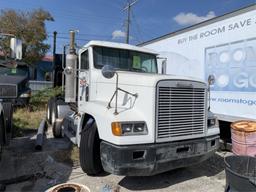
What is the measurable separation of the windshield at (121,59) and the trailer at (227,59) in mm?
1679

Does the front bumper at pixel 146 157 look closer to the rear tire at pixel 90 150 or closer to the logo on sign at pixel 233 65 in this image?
the rear tire at pixel 90 150

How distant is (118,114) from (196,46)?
3886mm

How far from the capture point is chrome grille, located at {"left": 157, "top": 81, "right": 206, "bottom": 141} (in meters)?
4.21

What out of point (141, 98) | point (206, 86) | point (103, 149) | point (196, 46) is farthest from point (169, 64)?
point (103, 149)

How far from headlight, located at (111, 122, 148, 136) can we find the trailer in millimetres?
2726

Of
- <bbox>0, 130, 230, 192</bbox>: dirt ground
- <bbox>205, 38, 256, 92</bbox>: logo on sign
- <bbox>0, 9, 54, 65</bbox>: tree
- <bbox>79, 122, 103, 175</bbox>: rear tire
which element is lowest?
<bbox>0, 130, 230, 192</bbox>: dirt ground

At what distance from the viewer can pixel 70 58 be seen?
249 inches

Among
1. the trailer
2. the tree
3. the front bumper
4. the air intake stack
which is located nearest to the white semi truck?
the front bumper

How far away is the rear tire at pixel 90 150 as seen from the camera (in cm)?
464

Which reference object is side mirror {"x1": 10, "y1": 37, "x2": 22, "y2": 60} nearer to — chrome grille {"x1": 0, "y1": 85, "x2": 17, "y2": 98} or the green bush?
chrome grille {"x1": 0, "y1": 85, "x2": 17, "y2": 98}

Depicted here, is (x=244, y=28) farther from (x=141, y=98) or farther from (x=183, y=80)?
(x=141, y=98)

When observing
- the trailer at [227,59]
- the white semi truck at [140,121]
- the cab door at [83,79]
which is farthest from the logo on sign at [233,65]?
the cab door at [83,79]

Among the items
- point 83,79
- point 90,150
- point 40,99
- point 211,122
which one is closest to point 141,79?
point 90,150

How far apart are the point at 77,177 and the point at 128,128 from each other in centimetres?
157
